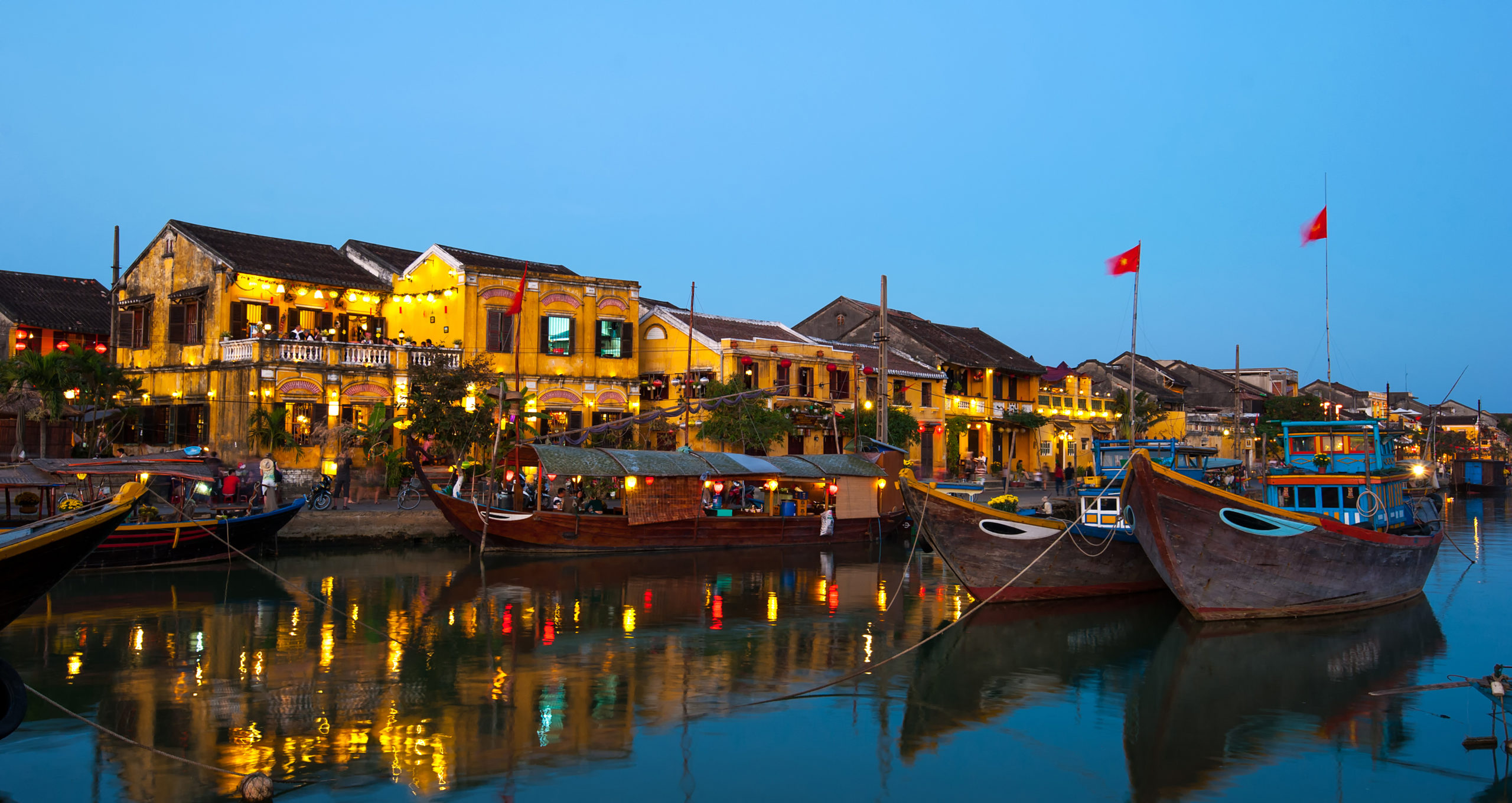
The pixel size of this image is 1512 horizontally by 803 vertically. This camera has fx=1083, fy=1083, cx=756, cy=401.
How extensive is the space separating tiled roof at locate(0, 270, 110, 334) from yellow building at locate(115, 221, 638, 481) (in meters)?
2.92

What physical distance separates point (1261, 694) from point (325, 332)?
2729 centimetres

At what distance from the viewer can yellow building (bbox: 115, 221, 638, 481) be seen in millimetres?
29000

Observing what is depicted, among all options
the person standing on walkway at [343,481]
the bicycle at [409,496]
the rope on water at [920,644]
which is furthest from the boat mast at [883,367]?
the person standing on walkway at [343,481]

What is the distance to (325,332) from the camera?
32.1 metres

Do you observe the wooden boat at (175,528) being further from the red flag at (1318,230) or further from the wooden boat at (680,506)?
Result: the red flag at (1318,230)

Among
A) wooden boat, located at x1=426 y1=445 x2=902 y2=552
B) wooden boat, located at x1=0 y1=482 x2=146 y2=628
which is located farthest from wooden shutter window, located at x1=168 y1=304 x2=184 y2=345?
wooden boat, located at x1=0 y1=482 x2=146 y2=628

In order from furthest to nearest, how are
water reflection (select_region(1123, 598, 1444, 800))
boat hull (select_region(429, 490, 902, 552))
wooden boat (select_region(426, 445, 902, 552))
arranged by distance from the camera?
wooden boat (select_region(426, 445, 902, 552)) < boat hull (select_region(429, 490, 902, 552)) < water reflection (select_region(1123, 598, 1444, 800))

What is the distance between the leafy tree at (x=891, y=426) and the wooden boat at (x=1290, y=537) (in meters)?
17.4

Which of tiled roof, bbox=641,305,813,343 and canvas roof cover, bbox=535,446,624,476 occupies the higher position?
tiled roof, bbox=641,305,813,343

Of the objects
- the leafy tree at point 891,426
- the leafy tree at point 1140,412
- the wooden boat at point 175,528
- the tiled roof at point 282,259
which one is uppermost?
the tiled roof at point 282,259

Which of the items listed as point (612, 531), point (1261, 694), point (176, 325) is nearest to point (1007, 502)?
point (1261, 694)

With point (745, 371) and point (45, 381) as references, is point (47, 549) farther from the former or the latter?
point (745, 371)

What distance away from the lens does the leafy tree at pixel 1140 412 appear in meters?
46.1

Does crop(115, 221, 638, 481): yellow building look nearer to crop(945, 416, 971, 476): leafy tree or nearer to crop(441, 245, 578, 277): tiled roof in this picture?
crop(441, 245, 578, 277): tiled roof
